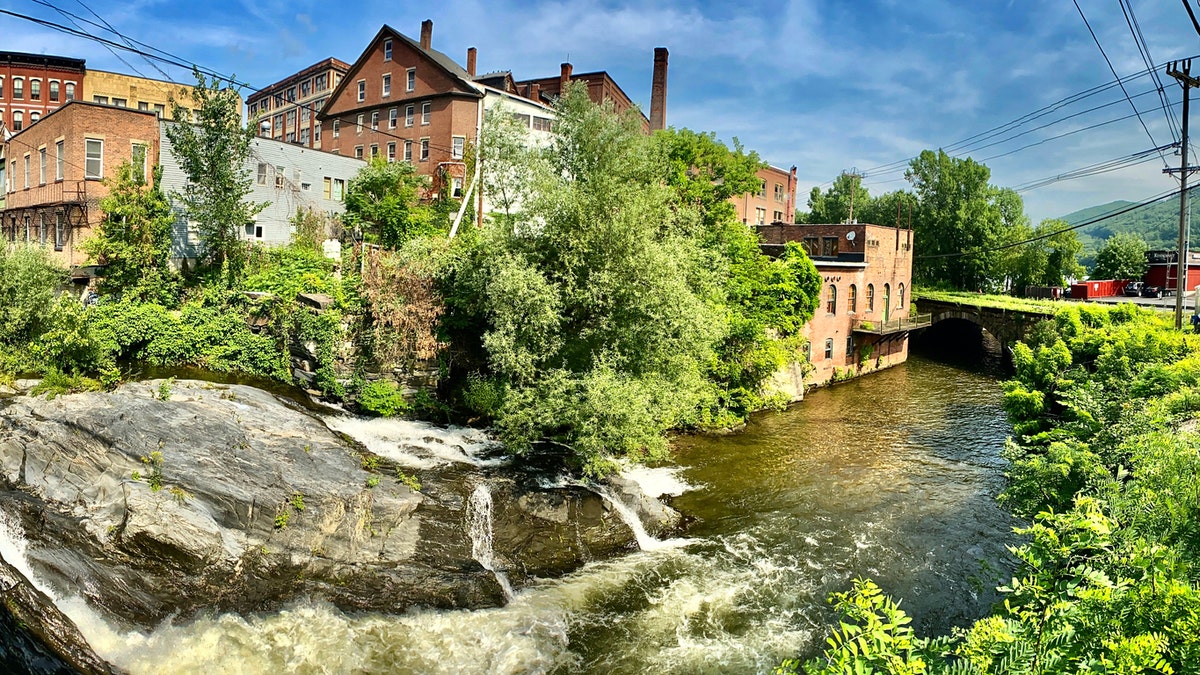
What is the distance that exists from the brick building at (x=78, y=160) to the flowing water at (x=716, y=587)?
16.0m

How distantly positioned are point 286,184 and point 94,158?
8094 mm

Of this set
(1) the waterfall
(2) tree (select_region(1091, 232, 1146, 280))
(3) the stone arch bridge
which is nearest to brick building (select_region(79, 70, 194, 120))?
(1) the waterfall

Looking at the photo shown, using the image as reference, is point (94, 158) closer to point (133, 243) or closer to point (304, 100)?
point (133, 243)

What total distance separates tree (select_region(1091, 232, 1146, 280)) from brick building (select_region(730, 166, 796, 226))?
3161 cm

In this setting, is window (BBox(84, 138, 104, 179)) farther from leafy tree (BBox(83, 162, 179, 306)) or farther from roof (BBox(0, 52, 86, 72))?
roof (BBox(0, 52, 86, 72))

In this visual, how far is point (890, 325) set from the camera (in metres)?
40.9

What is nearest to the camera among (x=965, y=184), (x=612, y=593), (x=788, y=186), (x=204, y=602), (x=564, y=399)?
(x=204, y=602)

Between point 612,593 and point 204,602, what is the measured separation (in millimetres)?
7614

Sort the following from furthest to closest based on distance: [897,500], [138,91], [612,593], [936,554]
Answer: [138,91]
[897,500]
[936,554]
[612,593]

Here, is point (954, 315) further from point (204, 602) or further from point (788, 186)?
point (204, 602)

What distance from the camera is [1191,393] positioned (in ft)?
43.0

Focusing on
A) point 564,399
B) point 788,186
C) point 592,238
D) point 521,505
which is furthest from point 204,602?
point 788,186

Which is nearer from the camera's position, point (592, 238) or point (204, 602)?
point (204, 602)

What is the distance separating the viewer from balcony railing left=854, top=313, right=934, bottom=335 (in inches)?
1540
